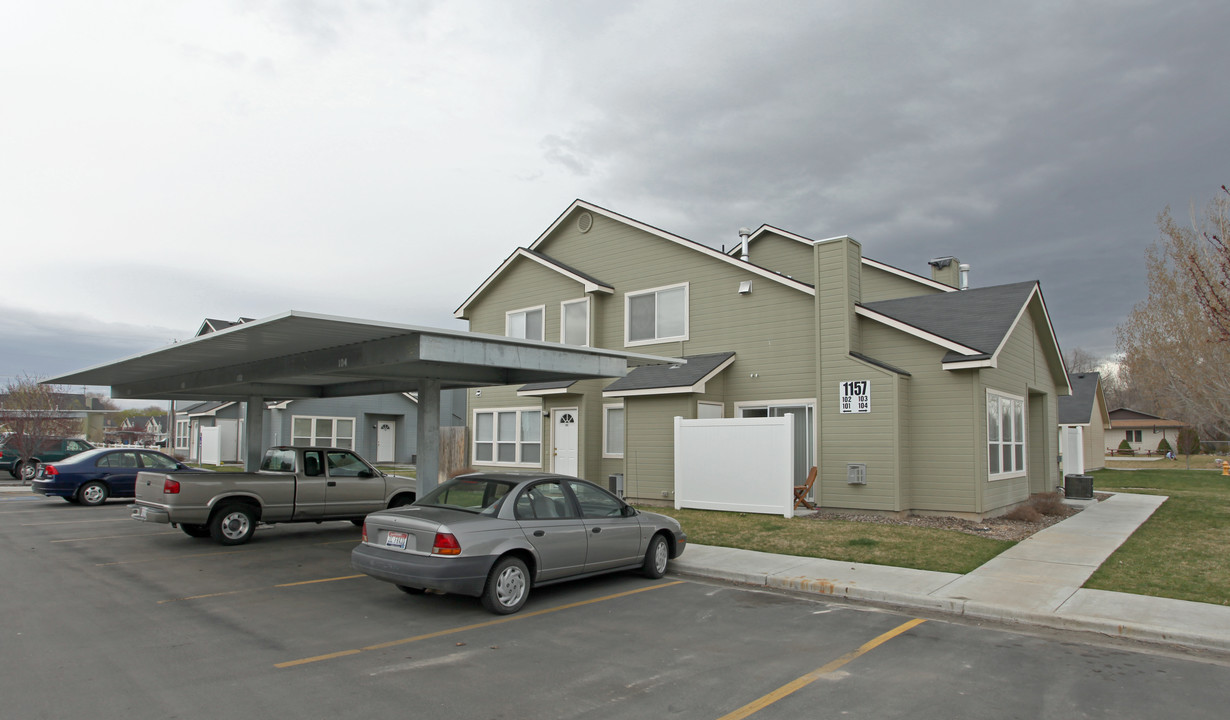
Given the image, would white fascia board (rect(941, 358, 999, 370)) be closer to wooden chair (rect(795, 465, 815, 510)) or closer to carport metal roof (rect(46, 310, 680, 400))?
wooden chair (rect(795, 465, 815, 510))

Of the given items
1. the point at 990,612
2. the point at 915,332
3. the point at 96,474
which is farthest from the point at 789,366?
the point at 96,474

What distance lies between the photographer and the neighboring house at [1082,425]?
31.9 m

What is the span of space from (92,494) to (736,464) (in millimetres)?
16738

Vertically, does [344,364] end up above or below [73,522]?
above

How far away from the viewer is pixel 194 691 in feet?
17.8

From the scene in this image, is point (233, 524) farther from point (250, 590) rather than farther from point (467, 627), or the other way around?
point (467, 627)

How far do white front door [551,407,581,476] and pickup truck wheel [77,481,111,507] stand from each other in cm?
1185

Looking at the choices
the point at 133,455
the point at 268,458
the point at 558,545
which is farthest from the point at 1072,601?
the point at 133,455

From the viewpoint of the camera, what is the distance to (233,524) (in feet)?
41.2

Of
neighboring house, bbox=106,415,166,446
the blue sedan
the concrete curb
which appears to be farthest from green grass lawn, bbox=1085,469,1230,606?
neighboring house, bbox=106,415,166,446

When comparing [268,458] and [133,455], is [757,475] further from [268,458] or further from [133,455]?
[133,455]

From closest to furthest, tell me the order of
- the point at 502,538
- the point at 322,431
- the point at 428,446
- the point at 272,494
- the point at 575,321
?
the point at 502,538
the point at 428,446
the point at 272,494
the point at 575,321
the point at 322,431

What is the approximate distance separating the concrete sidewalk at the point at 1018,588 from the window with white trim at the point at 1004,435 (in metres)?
3.31

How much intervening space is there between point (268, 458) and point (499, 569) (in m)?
7.81
